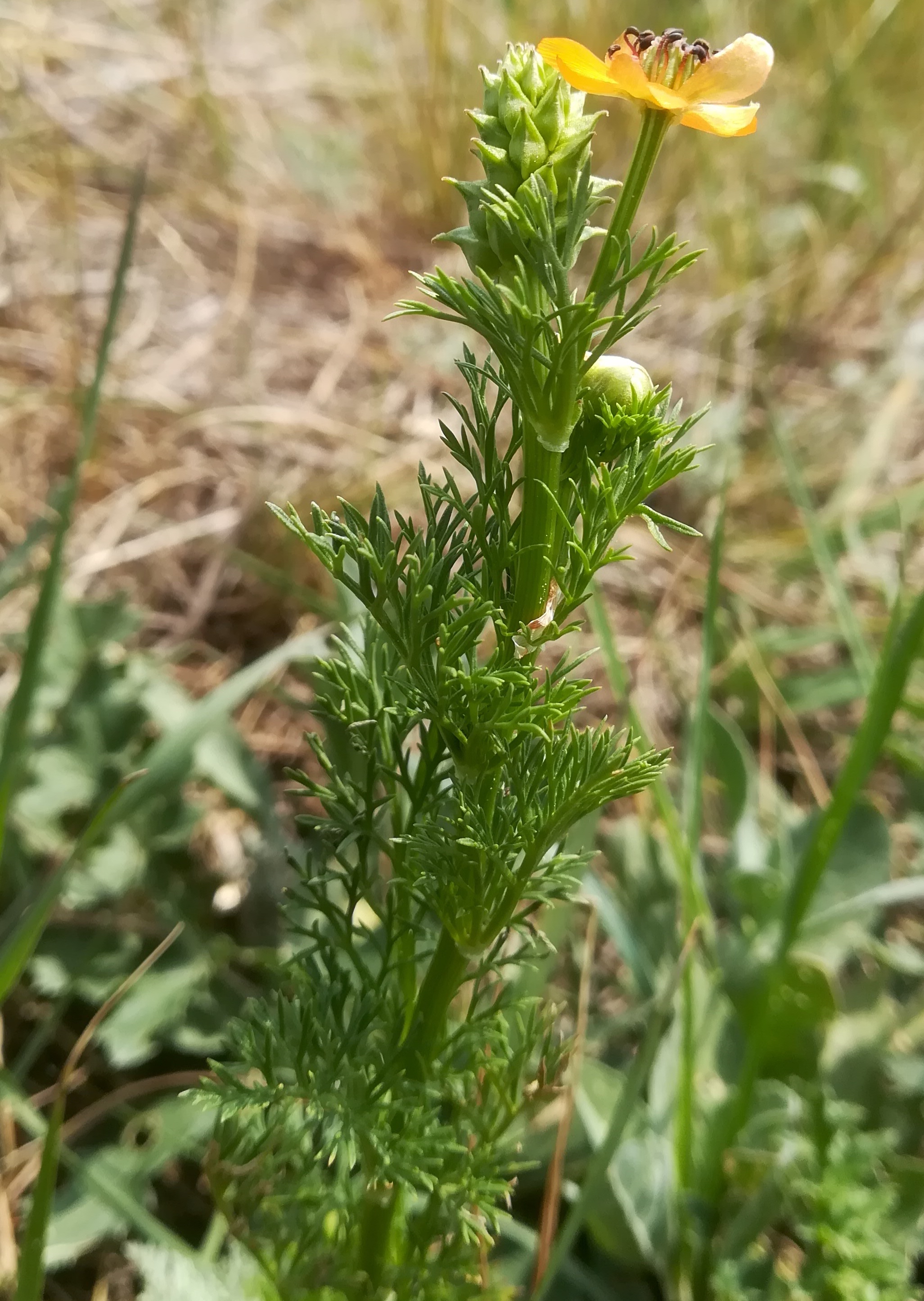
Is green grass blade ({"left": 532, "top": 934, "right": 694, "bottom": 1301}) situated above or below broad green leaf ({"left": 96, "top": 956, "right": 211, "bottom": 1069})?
above

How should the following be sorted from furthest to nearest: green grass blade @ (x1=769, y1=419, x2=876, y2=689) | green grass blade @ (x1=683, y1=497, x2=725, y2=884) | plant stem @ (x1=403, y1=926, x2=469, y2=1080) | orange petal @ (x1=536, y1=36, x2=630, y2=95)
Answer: green grass blade @ (x1=769, y1=419, x2=876, y2=689) < green grass blade @ (x1=683, y1=497, x2=725, y2=884) < plant stem @ (x1=403, y1=926, x2=469, y2=1080) < orange petal @ (x1=536, y1=36, x2=630, y2=95)

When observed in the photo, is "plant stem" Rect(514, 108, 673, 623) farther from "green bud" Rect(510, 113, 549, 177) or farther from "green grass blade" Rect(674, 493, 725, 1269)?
"green grass blade" Rect(674, 493, 725, 1269)

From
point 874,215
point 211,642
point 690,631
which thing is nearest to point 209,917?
point 211,642

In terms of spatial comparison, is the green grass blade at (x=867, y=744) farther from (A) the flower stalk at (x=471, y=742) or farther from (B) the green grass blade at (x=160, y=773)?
(B) the green grass blade at (x=160, y=773)

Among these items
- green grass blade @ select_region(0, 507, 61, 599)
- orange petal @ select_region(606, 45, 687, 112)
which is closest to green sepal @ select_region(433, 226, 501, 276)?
orange petal @ select_region(606, 45, 687, 112)

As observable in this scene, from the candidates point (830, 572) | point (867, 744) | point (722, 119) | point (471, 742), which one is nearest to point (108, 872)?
point (471, 742)

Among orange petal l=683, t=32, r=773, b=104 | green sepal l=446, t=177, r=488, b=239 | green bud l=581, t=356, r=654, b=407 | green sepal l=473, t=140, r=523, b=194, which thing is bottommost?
green bud l=581, t=356, r=654, b=407

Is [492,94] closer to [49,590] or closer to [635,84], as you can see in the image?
[635,84]
